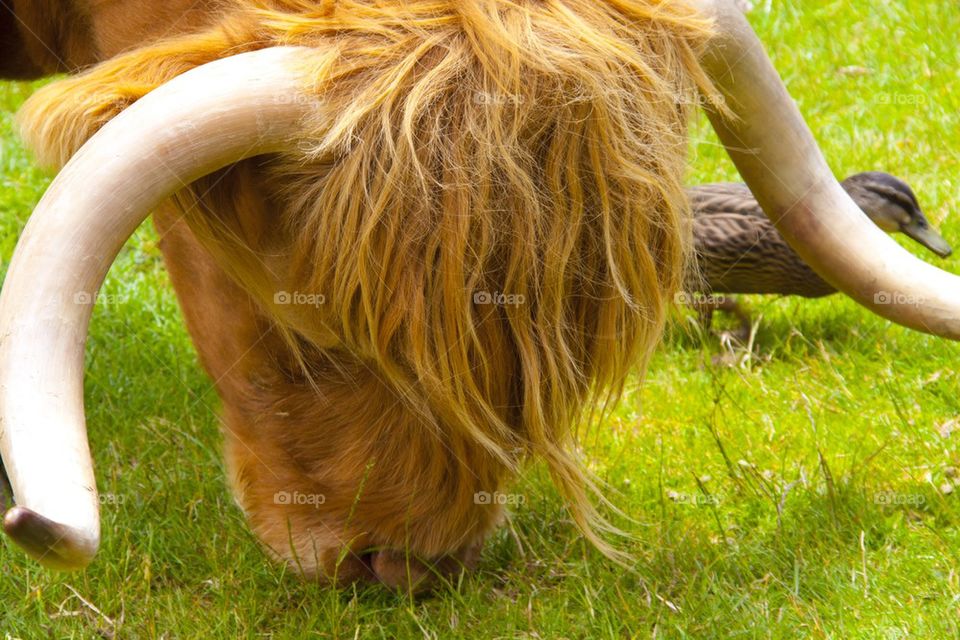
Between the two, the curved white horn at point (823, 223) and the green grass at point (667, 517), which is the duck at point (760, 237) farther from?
the curved white horn at point (823, 223)

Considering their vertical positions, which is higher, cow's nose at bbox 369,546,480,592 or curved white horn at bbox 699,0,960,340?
curved white horn at bbox 699,0,960,340

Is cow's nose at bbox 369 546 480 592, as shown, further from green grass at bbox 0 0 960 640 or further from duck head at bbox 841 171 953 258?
duck head at bbox 841 171 953 258

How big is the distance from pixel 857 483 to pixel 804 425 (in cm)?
54

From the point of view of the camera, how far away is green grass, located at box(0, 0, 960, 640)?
2900 millimetres

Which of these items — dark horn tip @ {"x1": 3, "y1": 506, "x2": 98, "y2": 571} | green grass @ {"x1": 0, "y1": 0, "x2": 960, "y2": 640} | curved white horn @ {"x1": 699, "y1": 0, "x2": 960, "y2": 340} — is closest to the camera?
dark horn tip @ {"x1": 3, "y1": 506, "x2": 98, "y2": 571}

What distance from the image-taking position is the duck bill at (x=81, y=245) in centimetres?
173

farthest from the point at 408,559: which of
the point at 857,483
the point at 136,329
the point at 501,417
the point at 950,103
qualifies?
the point at 950,103

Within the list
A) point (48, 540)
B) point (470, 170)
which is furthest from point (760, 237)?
point (48, 540)

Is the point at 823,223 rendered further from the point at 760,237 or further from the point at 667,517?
the point at 760,237

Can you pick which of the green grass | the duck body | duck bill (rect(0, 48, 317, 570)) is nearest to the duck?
the duck body

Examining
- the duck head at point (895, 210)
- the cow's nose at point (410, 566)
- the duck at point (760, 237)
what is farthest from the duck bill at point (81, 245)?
the duck head at point (895, 210)

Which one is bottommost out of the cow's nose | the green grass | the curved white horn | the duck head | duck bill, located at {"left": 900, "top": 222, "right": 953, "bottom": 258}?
the green grass

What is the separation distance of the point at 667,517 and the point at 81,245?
1972mm

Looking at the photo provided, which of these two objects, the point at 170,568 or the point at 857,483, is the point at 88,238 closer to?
the point at 170,568
